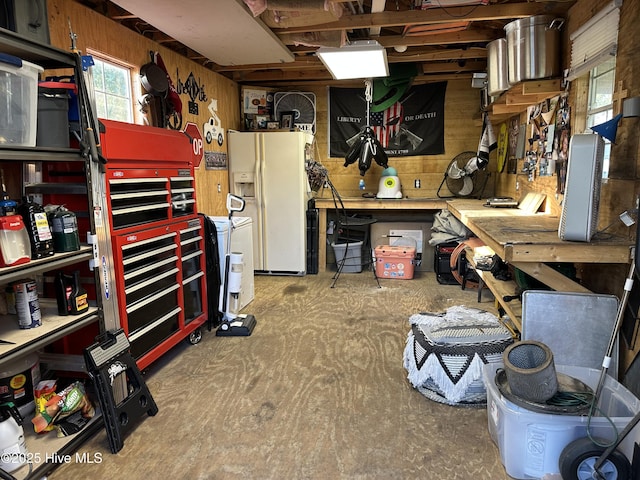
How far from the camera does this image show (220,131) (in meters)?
5.09

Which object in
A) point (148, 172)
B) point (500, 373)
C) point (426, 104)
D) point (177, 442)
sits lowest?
point (177, 442)

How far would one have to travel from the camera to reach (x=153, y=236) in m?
2.73

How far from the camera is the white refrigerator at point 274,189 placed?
16.8 ft

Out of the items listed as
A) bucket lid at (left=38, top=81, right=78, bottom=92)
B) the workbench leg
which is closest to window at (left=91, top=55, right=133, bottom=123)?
bucket lid at (left=38, top=81, right=78, bottom=92)

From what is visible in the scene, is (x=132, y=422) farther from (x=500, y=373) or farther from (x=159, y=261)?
(x=500, y=373)

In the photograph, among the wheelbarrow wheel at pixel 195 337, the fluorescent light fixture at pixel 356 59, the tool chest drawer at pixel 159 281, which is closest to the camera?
the tool chest drawer at pixel 159 281

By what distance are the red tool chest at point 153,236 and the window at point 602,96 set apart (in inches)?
109

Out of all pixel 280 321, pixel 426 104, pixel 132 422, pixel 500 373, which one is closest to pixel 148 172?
pixel 132 422

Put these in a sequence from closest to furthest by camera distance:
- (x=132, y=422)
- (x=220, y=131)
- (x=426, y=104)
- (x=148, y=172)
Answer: (x=132, y=422) < (x=148, y=172) < (x=220, y=131) < (x=426, y=104)

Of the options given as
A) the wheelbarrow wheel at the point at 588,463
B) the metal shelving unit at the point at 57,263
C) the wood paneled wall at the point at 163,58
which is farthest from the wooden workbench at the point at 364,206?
the wheelbarrow wheel at the point at 588,463

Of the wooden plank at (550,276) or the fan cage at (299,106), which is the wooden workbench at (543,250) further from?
the fan cage at (299,106)

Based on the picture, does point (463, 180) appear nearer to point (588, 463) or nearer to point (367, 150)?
point (367, 150)

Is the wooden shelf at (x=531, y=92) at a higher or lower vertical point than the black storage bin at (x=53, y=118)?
higher

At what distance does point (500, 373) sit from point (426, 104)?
4343 millimetres
